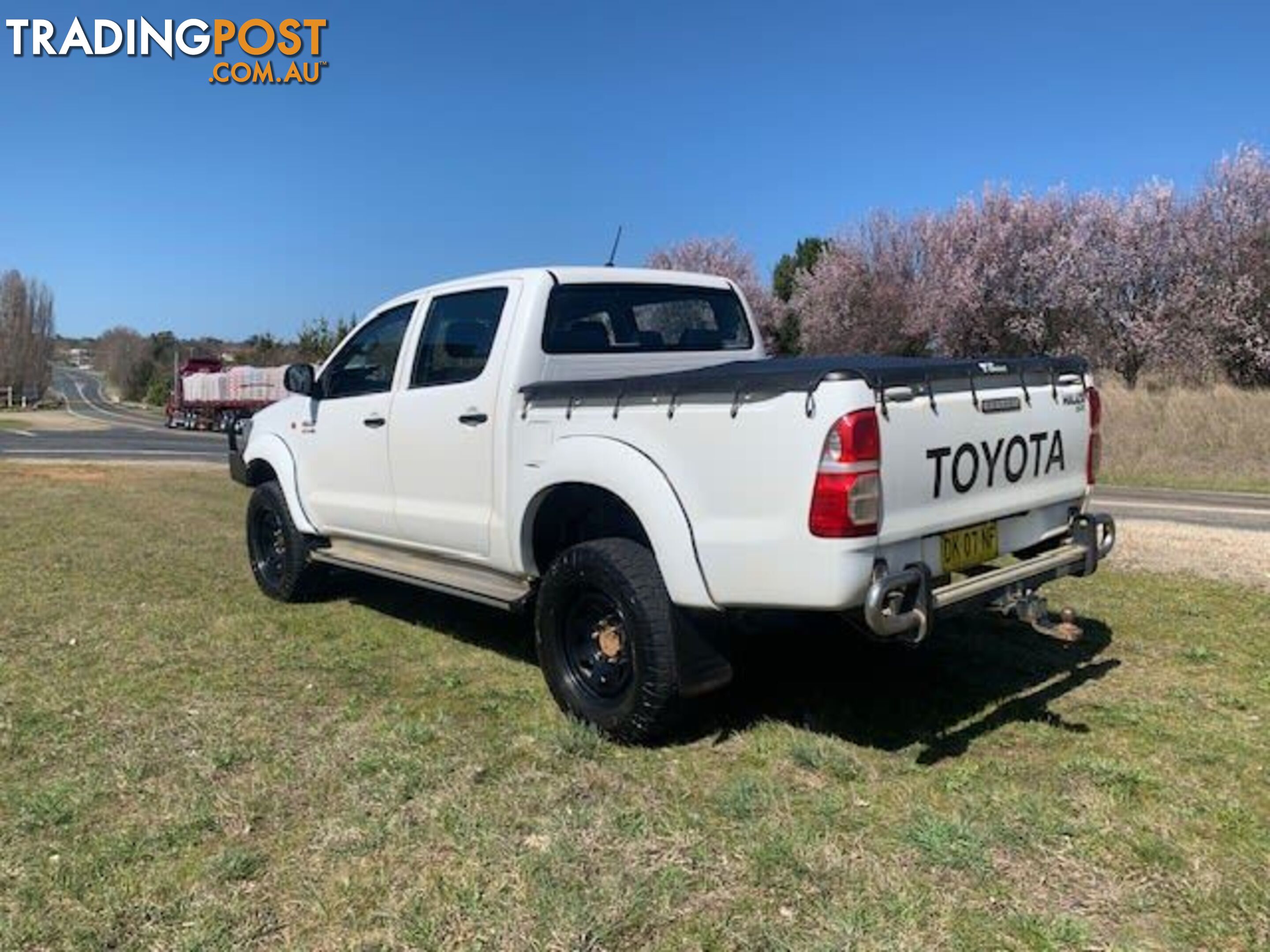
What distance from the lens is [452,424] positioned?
506 cm

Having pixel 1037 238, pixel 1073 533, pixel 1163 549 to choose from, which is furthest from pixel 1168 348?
pixel 1073 533

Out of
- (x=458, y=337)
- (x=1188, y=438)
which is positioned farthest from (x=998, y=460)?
(x=1188, y=438)

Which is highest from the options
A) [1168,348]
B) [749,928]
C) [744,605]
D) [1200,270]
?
[1200,270]

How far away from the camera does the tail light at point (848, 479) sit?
A: 3.42 meters

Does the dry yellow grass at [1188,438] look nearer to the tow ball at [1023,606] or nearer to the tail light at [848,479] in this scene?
the tow ball at [1023,606]

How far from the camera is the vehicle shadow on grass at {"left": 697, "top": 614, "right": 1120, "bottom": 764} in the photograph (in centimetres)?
423

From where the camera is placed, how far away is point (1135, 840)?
320cm

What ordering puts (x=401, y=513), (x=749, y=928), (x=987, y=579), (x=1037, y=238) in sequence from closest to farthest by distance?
(x=749, y=928)
(x=987, y=579)
(x=401, y=513)
(x=1037, y=238)

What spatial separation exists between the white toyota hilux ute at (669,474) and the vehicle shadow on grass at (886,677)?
400 mm

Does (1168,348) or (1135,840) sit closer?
(1135,840)

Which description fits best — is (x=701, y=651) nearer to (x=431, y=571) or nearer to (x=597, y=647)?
(x=597, y=647)

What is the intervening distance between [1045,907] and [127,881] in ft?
8.65

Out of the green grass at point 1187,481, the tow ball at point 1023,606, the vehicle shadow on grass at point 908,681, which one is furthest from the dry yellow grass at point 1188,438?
the tow ball at point 1023,606

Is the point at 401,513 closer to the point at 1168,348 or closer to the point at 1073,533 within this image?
the point at 1073,533
